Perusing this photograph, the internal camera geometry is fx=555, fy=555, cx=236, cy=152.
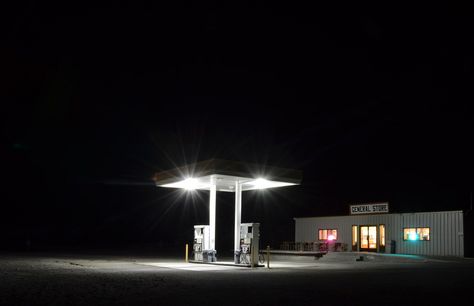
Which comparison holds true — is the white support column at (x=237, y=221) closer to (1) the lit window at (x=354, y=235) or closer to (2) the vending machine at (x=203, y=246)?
(2) the vending machine at (x=203, y=246)

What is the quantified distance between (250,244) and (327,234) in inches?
568

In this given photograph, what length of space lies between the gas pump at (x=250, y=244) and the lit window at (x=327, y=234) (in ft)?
44.0

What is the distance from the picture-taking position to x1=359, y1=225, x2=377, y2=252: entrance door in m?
32.5

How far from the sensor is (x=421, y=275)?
58.4 feet

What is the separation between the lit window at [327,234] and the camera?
115ft

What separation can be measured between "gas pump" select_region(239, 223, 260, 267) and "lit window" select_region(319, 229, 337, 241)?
13.4 meters

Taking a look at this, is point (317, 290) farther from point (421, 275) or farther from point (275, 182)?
point (275, 182)

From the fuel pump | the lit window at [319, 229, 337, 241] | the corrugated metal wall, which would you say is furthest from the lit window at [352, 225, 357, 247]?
the fuel pump

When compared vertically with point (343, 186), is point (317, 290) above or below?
below

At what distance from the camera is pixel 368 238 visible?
108ft

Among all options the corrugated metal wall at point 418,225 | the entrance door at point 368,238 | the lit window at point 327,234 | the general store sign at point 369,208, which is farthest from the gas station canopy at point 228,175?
the lit window at point 327,234

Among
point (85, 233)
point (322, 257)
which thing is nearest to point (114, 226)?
point (85, 233)

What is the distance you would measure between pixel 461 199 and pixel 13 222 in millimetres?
51552

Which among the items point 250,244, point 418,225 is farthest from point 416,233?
point 250,244
